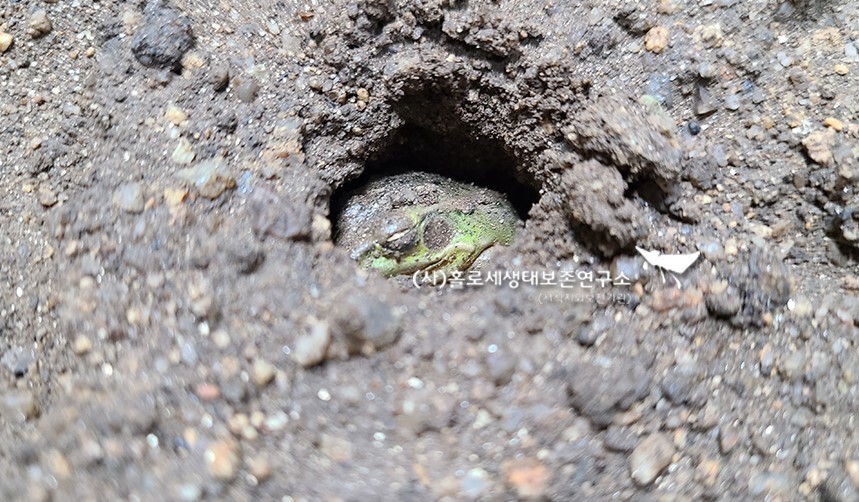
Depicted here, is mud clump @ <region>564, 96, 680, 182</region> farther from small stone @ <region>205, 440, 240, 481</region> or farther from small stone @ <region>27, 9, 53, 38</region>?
small stone @ <region>27, 9, 53, 38</region>

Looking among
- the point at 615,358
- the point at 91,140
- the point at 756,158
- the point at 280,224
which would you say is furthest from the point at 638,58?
the point at 91,140

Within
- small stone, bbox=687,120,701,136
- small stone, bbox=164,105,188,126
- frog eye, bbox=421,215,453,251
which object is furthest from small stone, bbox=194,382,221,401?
small stone, bbox=687,120,701,136

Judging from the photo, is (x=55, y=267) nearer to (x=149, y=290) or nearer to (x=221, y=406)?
(x=149, y=290)

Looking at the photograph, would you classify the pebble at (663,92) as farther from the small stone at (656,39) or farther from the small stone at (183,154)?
the small stone at (183,154)

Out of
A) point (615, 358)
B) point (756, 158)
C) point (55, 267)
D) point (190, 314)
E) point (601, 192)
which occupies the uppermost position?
point (756, 158)

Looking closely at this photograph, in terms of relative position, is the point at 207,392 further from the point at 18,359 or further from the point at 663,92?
the point at 663,92

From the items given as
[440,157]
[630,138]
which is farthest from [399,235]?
[630,138]
